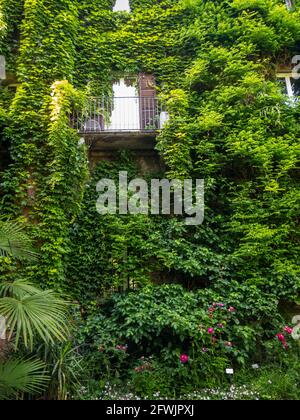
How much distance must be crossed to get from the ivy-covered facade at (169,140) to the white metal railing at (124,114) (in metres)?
0.44

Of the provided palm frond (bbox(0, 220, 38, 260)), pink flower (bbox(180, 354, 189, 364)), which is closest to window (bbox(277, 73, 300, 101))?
pink flower (bbox(180, 354, 189, 364))

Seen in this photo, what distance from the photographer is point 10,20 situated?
27.8ft

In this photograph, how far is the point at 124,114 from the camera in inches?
365

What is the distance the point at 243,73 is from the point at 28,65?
17.7 feet

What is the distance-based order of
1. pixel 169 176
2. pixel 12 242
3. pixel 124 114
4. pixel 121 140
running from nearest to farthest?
1. pixel 12 242
2. pixel 169 176
3. pixel 121 140
4. pixel 124 114

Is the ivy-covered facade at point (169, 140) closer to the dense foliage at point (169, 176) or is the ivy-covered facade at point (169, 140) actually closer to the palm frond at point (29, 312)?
the dense foliage at point (169, 176)

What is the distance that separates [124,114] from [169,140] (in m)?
2.02

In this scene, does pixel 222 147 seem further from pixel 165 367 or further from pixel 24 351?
pixel 24 351

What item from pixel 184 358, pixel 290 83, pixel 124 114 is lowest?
pixel 184 358

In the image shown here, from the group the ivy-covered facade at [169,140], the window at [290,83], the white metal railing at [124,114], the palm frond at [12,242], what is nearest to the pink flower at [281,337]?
the ivy-covered facade at [169,140]

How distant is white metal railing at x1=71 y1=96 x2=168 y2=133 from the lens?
8.83 m

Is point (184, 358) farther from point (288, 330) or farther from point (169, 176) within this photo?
point (169, 176)

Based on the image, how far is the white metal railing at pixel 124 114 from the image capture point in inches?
348

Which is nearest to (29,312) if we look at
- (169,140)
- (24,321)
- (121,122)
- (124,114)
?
(24,321)
